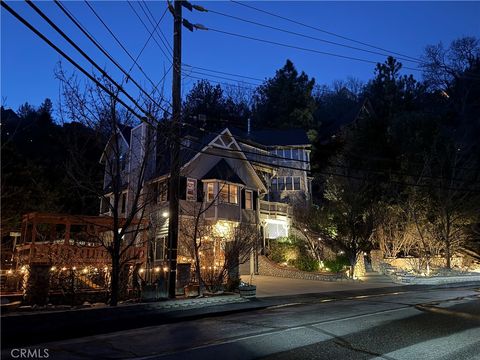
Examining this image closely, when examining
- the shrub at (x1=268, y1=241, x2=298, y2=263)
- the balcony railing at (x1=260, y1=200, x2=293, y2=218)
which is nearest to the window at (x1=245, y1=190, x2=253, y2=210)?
the balcony railing at (x1=260, y1=200, x2=293, y2=218)

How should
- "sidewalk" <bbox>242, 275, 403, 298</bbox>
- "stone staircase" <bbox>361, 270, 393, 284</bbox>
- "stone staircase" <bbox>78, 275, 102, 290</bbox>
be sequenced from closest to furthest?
1. "stone staircase" <bbox>78, 275, 102, 290</bbox>
2. "sidewalk" <bbox>242, 275, 403, 298</bbox>
3. "stone staircase" <bbox>361, 270, 393, 284</bbox>

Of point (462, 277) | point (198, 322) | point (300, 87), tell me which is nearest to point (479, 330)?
point (198, 322)

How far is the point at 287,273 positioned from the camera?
25.2 metres

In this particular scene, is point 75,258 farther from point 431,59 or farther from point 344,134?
point 431,59

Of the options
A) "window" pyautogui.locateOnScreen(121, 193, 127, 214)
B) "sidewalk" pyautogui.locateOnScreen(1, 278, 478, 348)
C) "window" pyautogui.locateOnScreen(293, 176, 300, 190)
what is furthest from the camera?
"window" pyautogui.locateOnScreen(293, 176, 300, 190)

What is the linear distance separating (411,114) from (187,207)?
2580 centimetres

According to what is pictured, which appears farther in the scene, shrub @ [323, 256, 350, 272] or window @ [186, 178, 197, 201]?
window @ [186, 178, 197, 201]

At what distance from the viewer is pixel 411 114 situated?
1528 inches

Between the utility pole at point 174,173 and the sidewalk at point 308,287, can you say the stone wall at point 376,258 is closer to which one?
the sidewalk at point 308,287

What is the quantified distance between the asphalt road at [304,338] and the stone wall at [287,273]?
11307 mm

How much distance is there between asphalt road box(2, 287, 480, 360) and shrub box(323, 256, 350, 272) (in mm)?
Answer: 12961

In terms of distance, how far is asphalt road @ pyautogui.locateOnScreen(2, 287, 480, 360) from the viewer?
6.89 meters

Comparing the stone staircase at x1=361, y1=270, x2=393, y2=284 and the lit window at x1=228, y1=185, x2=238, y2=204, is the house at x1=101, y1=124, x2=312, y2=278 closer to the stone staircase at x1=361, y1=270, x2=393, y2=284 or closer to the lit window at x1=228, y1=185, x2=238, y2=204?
the lit window at x1=228, y1=185, x2=238, y2=204

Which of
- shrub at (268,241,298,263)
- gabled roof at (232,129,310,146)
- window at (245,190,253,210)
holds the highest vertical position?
gabled roof at (232,129,310,146)
